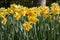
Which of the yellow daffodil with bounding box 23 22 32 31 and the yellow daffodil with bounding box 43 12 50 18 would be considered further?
the yellow daffodil with bounding box 43 12 50 18

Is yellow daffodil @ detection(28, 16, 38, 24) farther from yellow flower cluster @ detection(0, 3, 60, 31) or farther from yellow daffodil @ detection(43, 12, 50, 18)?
yellow daffodil @ detection(43, 12, 50, 18)

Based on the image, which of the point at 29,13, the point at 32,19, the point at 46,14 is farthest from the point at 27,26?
the point at 46,14

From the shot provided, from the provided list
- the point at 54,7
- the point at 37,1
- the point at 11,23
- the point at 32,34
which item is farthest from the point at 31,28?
the point at 37,1

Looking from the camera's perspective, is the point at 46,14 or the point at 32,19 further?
the point at 46,14

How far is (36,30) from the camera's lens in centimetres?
311

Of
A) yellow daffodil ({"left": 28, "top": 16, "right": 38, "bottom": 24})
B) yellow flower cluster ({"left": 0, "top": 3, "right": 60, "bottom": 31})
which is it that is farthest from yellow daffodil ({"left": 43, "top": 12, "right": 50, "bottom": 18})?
yellow daffodil ({"left": 28, "top": 16, "right": 38, "bottom": 24})

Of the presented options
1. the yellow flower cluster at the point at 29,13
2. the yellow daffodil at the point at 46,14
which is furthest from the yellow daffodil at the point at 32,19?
the yellow daffodil at the point at 46,14

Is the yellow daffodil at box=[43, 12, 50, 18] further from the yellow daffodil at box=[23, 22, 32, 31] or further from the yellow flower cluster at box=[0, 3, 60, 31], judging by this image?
the yellow daffodil at box=[23, 22, 32, 31]

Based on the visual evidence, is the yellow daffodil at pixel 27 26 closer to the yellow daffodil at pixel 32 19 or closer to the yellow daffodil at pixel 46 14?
the yellow daffodil at pixel 32 19

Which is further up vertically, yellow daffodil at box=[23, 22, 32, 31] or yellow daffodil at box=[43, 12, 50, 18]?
yellow daffodil at box=[43, 12, 50, 18]

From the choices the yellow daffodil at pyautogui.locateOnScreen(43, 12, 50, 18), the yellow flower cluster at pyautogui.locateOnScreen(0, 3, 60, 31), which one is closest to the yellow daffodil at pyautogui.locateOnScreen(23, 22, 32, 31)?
the yellow flower cluster at pyautogui.locateOnScreen(0, 3, 60, 31)

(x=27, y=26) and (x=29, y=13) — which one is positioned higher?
(x=29, y=13)

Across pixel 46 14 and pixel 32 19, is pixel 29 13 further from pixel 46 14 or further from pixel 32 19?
pixel 46 14

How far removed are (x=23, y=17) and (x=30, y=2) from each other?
14.3 ft
